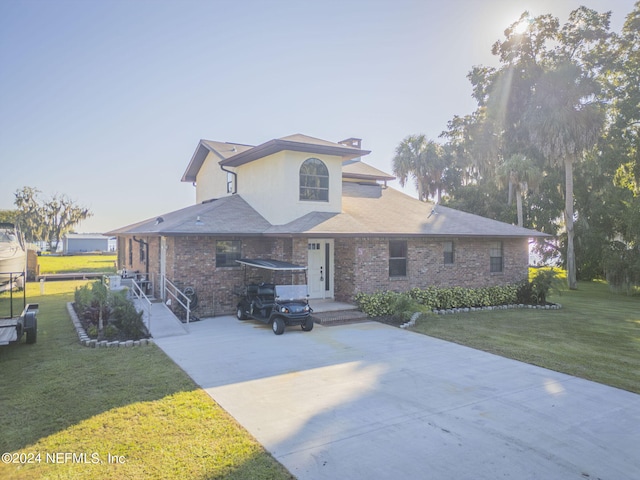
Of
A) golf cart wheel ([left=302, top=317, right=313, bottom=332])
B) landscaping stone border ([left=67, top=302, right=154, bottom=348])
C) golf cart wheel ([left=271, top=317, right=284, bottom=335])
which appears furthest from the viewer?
golf cart wheel ([left=302, top=317, right=313, bottom=332])

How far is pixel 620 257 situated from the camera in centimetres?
2369

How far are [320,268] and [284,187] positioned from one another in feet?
11.0

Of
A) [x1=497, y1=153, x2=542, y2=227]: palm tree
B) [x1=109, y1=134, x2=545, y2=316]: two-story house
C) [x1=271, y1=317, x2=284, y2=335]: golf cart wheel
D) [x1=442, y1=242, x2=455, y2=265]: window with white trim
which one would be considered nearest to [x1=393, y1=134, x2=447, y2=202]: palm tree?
[x1=497, y1=153, x2=542, y2=227]: palm tree

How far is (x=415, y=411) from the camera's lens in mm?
6227

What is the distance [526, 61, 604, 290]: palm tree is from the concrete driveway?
18.9 meters

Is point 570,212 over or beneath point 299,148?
beneath

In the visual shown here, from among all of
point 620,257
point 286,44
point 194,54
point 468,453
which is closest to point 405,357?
point 468,453

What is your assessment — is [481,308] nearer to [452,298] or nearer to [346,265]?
[452,298]

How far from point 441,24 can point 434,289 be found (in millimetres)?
10026

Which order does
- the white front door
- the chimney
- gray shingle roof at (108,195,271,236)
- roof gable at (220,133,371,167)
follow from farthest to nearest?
1. the chimney
2. the white front door
3. roof gable at (220,133,371,167)
4. gray shingle roof at (108,195,271,236)

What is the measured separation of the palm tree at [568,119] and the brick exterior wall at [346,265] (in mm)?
10418

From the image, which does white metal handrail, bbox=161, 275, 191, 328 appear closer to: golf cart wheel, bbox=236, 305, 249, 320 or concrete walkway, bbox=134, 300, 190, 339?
concrete walkway, bbox=134, 300, 190, 339

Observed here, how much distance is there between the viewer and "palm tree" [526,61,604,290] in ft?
75.9

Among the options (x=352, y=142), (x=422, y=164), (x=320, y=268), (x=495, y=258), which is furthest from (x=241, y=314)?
(x=422, y=164)
